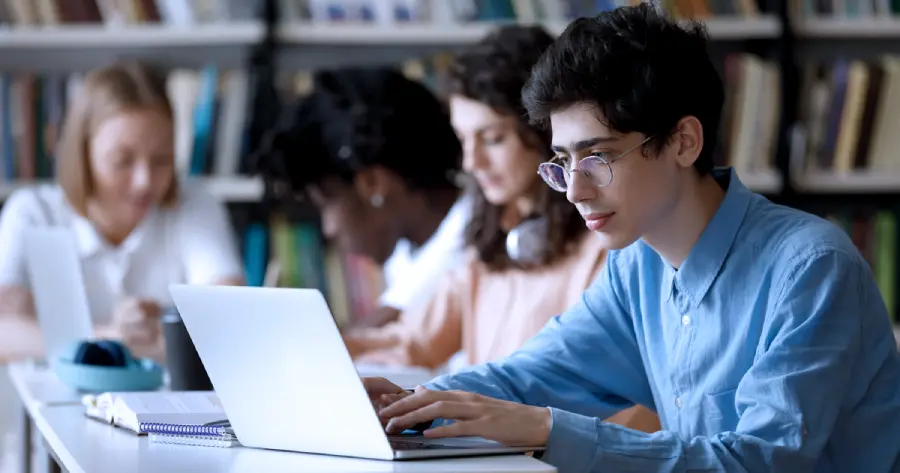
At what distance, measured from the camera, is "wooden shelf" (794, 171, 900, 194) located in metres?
3.36

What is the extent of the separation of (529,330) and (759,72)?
1.50 metres

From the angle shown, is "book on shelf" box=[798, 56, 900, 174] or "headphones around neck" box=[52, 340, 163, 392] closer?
"headphones around neck" box=[52, 340, 163, 392]

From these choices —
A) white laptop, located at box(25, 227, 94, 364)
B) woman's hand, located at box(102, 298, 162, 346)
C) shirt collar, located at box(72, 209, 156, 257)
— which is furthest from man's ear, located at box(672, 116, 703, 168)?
shirt collar, located at box(72, 209, 156, 257)

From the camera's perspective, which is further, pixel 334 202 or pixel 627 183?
pixel 334 202

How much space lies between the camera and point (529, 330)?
2.18 m

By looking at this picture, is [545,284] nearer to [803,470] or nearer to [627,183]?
[627,183]

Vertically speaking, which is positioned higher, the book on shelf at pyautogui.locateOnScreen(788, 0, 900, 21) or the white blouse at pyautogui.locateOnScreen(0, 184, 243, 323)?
the book on shelf at pyautogui.locateOnScreen(788, 0, 900, 21)

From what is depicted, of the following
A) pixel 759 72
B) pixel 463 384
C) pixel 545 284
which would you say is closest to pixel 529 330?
pixel 545 284

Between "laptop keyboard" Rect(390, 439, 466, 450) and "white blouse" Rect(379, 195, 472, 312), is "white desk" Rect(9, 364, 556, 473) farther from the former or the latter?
"white blouse" Rect(379, 195, 472, 312)

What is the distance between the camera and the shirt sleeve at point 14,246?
9.01 ft

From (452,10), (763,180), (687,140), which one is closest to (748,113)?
(763,180)

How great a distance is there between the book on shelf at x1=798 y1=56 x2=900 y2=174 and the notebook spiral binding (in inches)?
96.3


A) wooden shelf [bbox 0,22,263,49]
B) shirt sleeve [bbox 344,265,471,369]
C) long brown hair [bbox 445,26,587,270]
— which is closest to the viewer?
long brown hair [bbox 445,26,587,270]

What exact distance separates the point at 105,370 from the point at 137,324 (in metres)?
0.52
